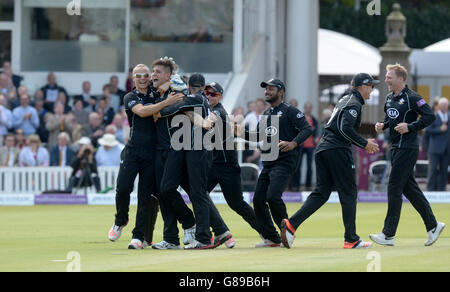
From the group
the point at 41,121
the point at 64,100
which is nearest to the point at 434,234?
the point at 41,121

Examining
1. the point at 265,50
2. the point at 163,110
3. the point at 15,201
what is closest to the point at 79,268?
the point at 163,110

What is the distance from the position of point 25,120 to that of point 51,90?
220cm

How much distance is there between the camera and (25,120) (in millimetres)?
25703

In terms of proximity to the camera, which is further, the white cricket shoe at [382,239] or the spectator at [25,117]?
the spectator at [25,117]

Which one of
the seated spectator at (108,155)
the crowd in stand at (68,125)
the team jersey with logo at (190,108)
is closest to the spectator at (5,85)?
the crowd in stand at (68,125)

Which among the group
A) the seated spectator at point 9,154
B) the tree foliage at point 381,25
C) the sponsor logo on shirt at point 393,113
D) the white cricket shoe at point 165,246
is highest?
the tree foliage at point 381,25

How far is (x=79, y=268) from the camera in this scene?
10.6 meters

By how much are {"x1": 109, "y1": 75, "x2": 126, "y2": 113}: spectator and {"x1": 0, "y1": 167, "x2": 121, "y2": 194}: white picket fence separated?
126 inches

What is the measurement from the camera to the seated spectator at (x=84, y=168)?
23531 millimetres

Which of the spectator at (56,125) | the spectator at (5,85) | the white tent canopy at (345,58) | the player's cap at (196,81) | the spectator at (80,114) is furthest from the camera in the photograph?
the white tent canopy at (345,58)

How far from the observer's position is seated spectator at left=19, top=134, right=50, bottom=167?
80.9ft

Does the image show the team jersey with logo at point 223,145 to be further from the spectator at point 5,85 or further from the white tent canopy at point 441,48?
the white tent canopy at point 441,48

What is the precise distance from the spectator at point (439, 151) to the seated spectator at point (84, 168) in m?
6.96
